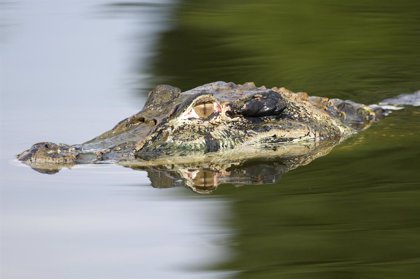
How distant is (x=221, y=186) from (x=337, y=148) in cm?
155

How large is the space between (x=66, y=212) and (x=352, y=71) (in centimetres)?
594

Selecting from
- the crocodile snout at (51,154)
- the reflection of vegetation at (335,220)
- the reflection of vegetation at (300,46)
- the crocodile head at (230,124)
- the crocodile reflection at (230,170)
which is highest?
the reflection of vegetation at (300,46)

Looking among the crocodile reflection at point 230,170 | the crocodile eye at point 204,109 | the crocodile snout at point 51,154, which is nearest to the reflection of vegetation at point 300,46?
the crocodile reflection at point 230,170

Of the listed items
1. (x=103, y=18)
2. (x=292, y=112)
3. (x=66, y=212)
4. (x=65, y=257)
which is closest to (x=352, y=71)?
(x=292, y=112)

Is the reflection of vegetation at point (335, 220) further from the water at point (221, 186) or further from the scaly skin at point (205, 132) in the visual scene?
the scaly skin at point (205, 132)

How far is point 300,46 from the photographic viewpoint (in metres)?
14.2

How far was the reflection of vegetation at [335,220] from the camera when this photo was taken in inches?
250

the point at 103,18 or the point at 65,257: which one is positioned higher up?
the point at 103,18

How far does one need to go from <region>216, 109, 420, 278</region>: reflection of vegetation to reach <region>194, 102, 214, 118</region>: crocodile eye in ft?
3.07

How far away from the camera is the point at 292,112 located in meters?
9.59

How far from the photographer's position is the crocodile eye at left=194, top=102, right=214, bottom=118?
30.1 feet

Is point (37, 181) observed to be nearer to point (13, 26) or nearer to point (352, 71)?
point (352, 71)

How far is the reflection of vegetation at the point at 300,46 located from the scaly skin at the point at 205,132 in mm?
2207

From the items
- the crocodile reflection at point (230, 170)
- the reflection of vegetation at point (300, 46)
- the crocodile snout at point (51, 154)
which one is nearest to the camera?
the crocodile reflection at point (230, 170)
